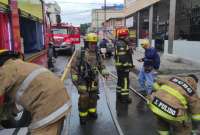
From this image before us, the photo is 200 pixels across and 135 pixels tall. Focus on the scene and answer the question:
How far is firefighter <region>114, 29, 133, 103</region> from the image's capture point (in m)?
10.2

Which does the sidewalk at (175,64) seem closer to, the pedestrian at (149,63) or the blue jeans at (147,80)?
the blue jeans at (147,80)

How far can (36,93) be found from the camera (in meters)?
3.94

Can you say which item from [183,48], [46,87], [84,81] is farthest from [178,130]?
[183,48]

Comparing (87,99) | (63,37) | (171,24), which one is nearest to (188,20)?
(171,24)

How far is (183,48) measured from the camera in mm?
23062

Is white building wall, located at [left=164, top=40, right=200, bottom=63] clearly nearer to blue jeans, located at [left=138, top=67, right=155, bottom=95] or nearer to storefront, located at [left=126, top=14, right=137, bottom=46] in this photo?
blue jeans, located at [left=138, top=67, right=155, bottom=95]

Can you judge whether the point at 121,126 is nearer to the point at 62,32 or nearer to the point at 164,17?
the point at 164,17

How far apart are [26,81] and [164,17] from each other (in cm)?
2518

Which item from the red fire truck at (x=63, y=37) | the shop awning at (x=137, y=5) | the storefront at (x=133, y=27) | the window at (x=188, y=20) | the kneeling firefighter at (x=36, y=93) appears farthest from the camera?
the storefront at (x=133, y=27)

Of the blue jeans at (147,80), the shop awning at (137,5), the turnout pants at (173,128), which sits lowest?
the blue jeans at (147,80)

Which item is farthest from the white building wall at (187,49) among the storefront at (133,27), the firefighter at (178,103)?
the firefighter at (178,103)

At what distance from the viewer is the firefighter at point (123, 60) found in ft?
33.3

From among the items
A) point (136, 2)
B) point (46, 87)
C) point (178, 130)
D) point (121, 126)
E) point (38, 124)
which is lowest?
point (121, 126)

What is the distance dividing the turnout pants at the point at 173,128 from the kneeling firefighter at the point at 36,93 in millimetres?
1619
